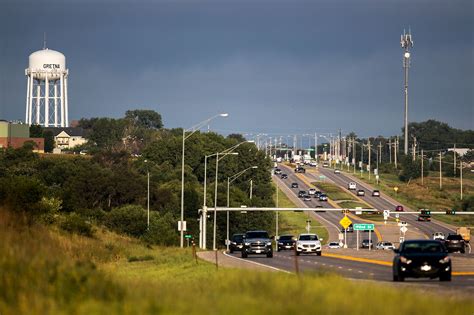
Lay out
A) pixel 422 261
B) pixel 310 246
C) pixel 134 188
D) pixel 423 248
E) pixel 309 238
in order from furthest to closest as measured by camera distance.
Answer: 1. pixel 134 188
2. pixel 309 238
3. pixel 310 246
4. pixel 423 248
5. pixel 422 261

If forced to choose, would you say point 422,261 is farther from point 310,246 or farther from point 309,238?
point 309,238

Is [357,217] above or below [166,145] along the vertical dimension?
below

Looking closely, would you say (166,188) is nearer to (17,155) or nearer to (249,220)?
(249,220)

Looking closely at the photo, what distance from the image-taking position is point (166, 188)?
13775 cm

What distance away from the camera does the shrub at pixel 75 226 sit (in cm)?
6032

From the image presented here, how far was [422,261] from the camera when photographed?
36.9 metres

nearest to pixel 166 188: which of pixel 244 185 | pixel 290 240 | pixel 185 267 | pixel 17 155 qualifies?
pixel 17 155

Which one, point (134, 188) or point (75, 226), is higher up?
point (134, 188)

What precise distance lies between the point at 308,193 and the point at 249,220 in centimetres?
5775

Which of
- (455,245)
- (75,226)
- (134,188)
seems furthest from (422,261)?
(134,188)

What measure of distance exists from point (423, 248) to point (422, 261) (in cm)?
71

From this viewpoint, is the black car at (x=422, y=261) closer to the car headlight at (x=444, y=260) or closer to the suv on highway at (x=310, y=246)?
the car headlight at (x=444, y=260)

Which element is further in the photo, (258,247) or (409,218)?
(409,218)

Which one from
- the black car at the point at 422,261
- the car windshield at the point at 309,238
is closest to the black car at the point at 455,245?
the car windshield at the point at 309,238
